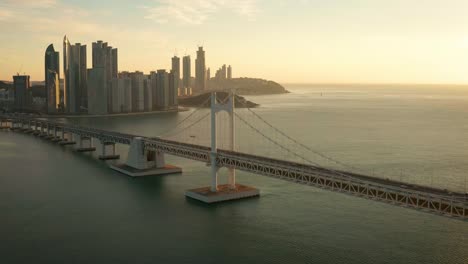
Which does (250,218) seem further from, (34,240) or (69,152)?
(69,152)

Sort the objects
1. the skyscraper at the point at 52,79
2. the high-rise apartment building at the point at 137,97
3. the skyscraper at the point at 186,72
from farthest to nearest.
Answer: the skyscraper at the point at 186,72 < the high-rise apartment building at the point at 137,97 < the skyscraper at the point at 52,79

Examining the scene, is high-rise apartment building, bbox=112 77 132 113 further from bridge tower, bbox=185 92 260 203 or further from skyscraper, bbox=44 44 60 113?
bridge tower, bbox=185 92 260 203

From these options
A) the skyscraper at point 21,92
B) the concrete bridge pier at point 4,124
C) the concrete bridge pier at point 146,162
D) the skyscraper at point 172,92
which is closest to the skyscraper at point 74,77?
the skyscraper at point 21,92

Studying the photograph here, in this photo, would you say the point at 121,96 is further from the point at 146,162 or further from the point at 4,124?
the point at 146,162

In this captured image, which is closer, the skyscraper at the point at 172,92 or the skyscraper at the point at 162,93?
the skyscraper at the point at 162,93

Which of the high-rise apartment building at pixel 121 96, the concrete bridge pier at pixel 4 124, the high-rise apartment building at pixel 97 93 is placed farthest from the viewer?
the high-rise apartment building at pixel 121 96

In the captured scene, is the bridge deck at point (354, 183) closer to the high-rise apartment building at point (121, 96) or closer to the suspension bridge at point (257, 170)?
the suspension bridge at point (257, 170)

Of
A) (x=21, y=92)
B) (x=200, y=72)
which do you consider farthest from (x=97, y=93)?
(x=200, y=72)
